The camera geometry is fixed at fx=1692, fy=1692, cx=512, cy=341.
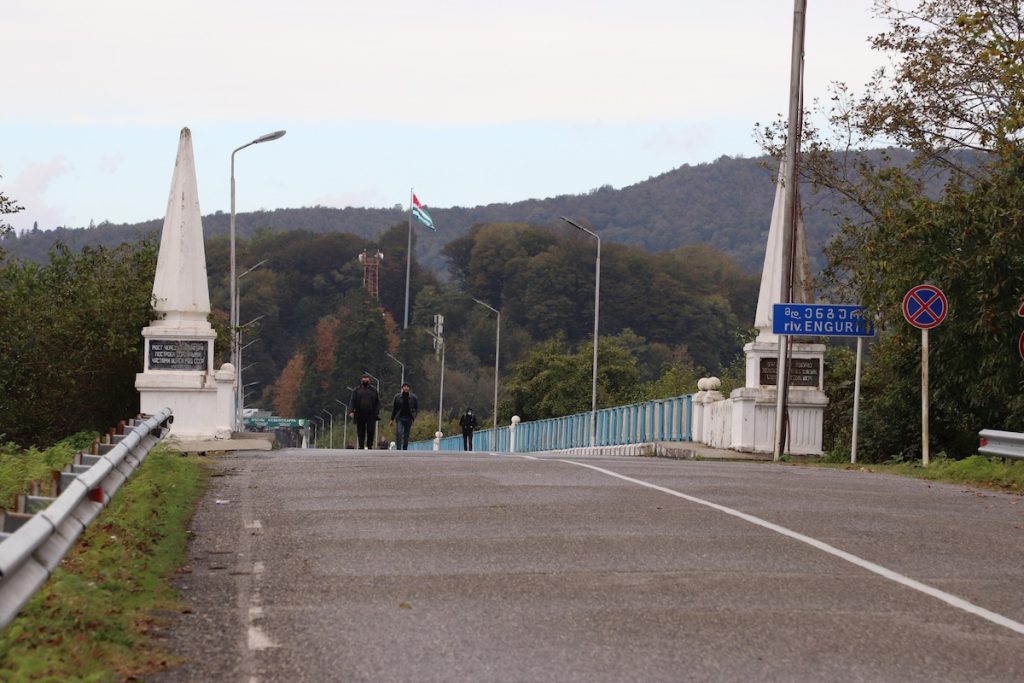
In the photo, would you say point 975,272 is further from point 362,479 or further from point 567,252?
point 567,252

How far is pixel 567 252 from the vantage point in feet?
509

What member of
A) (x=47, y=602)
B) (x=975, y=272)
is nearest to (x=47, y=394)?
(x=975, y=272)

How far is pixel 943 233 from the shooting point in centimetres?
2977

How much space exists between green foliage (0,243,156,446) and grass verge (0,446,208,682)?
22.8 meters

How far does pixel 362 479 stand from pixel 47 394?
20398mm

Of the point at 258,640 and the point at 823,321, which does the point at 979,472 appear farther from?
the point at 258,640

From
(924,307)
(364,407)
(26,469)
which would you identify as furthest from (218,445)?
(26,469)

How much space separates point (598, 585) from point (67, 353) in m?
27.7

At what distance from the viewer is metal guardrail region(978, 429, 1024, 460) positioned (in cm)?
1906

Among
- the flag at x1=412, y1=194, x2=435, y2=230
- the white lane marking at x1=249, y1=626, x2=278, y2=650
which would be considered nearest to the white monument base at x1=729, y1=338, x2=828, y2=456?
the white lane marking at x1=249, y1=626, x2=278, y2=650

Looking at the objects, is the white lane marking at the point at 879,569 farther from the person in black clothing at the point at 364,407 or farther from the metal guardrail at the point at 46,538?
the person in black clothing at the point at 364,407

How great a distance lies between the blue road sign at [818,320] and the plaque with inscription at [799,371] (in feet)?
12.3

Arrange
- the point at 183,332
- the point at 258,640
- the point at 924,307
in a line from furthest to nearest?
the point at 183,332 < the point at 924,307 < the point at 258,640

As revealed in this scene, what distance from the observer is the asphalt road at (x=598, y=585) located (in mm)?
7363
